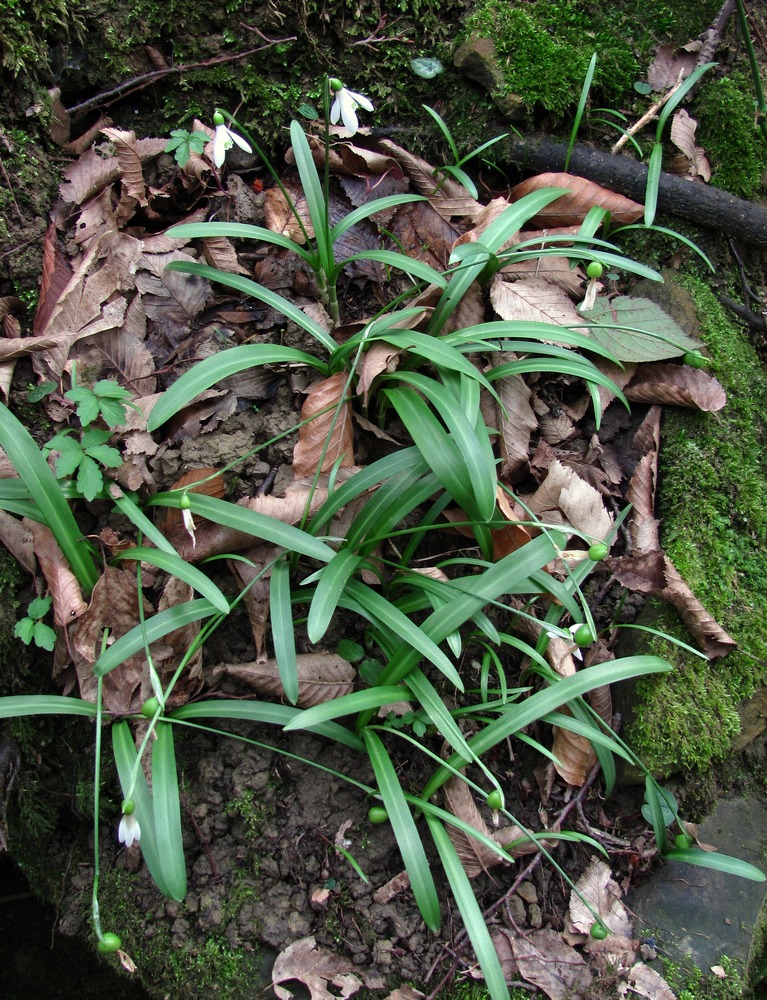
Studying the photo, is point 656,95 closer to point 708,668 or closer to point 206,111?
point 206,111

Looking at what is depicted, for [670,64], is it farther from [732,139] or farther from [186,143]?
[186,143]

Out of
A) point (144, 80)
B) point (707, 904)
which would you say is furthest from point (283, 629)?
point (144, 80)

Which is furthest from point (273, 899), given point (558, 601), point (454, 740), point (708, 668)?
point (708, 668)

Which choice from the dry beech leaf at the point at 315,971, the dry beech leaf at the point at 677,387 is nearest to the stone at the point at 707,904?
the dry beech leaf at the point at 315,971

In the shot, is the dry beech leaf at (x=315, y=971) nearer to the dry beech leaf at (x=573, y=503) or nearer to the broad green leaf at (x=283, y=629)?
the broad green leaf at (x=283, y=629)

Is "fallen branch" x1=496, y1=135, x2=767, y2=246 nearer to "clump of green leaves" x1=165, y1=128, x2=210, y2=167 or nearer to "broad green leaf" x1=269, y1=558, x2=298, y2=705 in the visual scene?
"clump of green leaves" x1=165, y1=128, x2=210, y2=167

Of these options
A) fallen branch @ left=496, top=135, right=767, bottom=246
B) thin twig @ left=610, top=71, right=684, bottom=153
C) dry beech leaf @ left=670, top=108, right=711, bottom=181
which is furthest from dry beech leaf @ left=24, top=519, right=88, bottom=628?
dry beech leaf @ left=670, top=108, right=711, bottom=181
